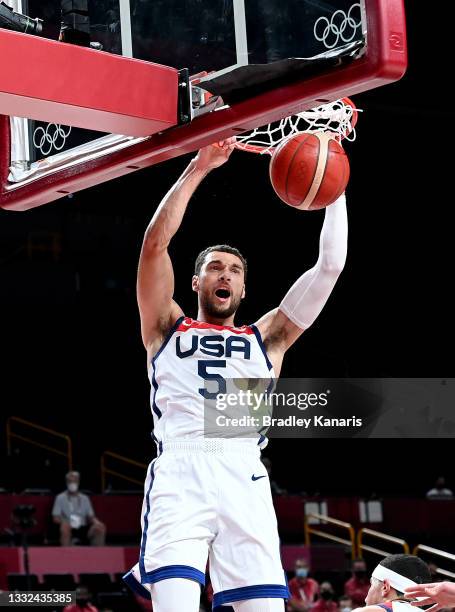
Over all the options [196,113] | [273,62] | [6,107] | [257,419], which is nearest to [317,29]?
[273,62]

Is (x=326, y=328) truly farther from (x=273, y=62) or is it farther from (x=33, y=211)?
(x=273, y=62)

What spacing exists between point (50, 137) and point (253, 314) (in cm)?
1197

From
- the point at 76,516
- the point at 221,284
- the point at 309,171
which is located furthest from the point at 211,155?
the point at 76,516

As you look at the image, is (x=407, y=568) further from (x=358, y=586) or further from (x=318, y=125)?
(x=358, y=586)

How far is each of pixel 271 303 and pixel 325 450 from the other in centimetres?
318

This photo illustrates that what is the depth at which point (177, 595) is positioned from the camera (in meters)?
3.88

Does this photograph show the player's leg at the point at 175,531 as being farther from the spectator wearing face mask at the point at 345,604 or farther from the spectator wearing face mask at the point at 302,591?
the spectator wearing face mask at the point at 302,591

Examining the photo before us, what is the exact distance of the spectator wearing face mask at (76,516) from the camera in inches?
485

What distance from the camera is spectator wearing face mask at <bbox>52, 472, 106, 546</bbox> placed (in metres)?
12.3

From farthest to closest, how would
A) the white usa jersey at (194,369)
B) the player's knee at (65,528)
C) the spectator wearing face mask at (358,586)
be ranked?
the player's knee at (65,528) < the spectator wearing face mask at (358,586) < the white usa jersey at (194,369)

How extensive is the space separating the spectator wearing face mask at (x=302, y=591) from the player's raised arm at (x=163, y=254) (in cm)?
754

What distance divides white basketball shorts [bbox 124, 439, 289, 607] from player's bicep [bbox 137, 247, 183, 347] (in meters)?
0.50

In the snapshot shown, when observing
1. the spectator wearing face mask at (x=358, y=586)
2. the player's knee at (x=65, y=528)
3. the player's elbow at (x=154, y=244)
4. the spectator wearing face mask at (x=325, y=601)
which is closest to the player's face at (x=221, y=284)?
the player's elbow at (x=154, y=244)

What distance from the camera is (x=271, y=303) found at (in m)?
16.0
